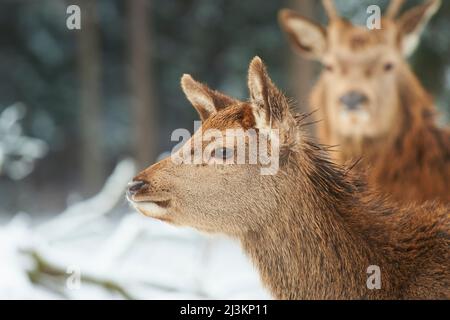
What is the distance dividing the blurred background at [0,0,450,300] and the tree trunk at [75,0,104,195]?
2cm

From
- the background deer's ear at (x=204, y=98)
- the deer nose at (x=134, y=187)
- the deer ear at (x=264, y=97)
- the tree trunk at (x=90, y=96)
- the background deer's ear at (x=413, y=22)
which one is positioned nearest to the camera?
the deer ear at (x=264, y=97)

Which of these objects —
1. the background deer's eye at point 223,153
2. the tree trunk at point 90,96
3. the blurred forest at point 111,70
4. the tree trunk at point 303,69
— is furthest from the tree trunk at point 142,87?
the background deer's eye at point 223,153

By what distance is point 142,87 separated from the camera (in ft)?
28.2

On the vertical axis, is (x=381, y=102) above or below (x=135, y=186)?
above

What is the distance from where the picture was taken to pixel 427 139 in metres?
3.56

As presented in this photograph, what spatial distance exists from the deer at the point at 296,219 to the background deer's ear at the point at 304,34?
1326 mm

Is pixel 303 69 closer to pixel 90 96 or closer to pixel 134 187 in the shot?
pixel 90 96

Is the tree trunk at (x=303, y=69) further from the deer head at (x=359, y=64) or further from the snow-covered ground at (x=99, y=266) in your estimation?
the deer head at (x=359, y=64)

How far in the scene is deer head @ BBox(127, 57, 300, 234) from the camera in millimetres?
1932

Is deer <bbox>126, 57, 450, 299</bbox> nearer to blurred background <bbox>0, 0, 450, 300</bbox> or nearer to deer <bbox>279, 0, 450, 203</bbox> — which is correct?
deer <bbox>279, 0, 450, 203</bbox>

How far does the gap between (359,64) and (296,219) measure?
4.85 feet

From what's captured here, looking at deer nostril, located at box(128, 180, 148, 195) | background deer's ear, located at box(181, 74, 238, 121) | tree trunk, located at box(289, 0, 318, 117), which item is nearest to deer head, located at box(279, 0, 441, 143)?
background deer's ear, located at box(181, 74, 238, 121)

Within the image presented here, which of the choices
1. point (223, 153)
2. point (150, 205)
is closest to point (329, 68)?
point (223, 153)

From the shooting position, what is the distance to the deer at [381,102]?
3.24 metres
